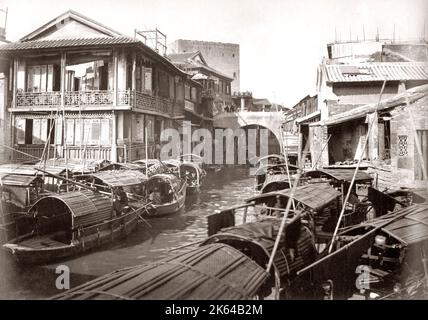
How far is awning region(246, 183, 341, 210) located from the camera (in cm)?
1045

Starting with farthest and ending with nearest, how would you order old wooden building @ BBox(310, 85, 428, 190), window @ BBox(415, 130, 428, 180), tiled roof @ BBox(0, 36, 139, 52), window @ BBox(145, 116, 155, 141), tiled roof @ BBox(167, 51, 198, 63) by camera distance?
1. tiled roof @ BBox(167, 51, 198, 63)
2. window @ BBox(145, 116, 155, 141)
3. tiled roof @ BBox(0, 36, 139, 52)
4. old wooden building @ BBox(310, 85, 428, 190)
5. window @ BBox(415, 130, 428, 180)

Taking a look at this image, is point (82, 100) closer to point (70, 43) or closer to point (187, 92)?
point (70, 43)

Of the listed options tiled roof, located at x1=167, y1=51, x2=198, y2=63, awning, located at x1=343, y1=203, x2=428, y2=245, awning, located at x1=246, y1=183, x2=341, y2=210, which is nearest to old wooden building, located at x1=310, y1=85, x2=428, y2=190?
awning, located at x1=343, y1=203, x2=428, y2=245

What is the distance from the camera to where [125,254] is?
13.8 m

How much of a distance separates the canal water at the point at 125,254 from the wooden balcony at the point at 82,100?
7.66 metres

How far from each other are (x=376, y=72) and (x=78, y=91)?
20.8 m

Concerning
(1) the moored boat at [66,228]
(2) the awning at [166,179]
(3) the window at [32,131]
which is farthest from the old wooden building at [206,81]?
(1) the moored boat at [66,228]

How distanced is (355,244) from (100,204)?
9.27 meters

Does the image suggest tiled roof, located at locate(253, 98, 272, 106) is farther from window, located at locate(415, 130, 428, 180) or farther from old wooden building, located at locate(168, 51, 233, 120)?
window, located at locate(415, 130, 428, 180)

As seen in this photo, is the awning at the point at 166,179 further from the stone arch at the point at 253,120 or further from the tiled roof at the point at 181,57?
the tiled roof at the point at 181,57

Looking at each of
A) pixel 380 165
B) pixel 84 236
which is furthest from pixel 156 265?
pixel 380 165

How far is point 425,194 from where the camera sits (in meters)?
13.2

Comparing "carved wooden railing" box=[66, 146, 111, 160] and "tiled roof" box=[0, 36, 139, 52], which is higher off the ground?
"tiled roof" box=[0, 36, 139, 52]

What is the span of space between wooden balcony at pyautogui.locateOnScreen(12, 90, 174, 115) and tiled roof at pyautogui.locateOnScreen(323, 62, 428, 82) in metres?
13.2
